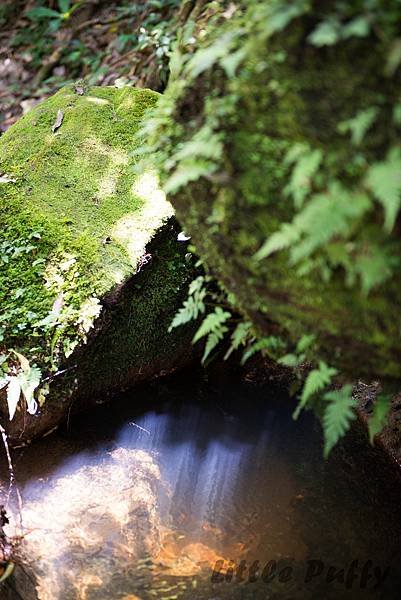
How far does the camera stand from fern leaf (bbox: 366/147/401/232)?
1.91m

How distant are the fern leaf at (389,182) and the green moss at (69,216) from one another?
285cm

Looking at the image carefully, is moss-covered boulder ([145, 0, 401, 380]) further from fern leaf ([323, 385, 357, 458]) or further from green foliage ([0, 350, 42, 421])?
green foliage ([0, 350, 42, 421])

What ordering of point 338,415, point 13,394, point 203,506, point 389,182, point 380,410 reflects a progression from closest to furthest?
point 389,182 < point 338,415 < point 380,410 < point 13,394 < point 203,506

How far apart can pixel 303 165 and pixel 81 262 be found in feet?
9.06

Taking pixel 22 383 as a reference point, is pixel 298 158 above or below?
above

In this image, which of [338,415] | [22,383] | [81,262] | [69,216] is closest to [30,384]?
[22,383]

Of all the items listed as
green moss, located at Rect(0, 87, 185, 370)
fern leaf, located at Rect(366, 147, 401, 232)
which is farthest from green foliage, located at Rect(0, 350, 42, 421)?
fern leaf, located at Rect(366, 147, 401, 232)

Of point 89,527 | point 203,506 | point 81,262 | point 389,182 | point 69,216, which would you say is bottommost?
point 203,506

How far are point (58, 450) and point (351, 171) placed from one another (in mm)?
3340

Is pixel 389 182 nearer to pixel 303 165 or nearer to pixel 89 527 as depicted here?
pixel 303 165

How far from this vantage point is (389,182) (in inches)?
76.4

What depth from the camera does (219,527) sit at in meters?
4.05

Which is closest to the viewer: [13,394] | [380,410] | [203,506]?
[380,410]

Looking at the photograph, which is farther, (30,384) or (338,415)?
(30,384)
